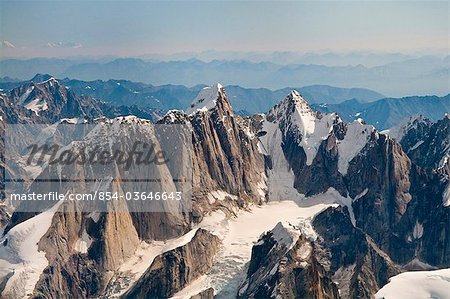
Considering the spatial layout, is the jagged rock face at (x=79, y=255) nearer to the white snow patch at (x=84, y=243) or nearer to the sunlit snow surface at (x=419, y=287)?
the white snow patch at (x=84, y=243)

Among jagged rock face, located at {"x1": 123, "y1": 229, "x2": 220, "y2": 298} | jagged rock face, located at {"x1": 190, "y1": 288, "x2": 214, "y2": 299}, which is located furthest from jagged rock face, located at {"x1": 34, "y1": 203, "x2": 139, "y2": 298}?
jagged rock face, located at {"x1": 190, "y1": 288, "x2": 214, "y2": 299}

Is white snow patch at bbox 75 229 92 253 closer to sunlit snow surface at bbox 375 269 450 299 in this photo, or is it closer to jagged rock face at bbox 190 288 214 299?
jagged rock face at bbox 190 288 214 299

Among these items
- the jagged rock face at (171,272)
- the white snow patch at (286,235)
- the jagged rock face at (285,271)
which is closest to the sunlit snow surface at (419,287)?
the jagged rock face at (285,271)

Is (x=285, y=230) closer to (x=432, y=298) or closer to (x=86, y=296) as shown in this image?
(x=432, y=298)

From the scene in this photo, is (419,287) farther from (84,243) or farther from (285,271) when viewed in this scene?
(84,243)

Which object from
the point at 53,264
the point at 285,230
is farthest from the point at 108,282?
Answer: the point at 285,230
